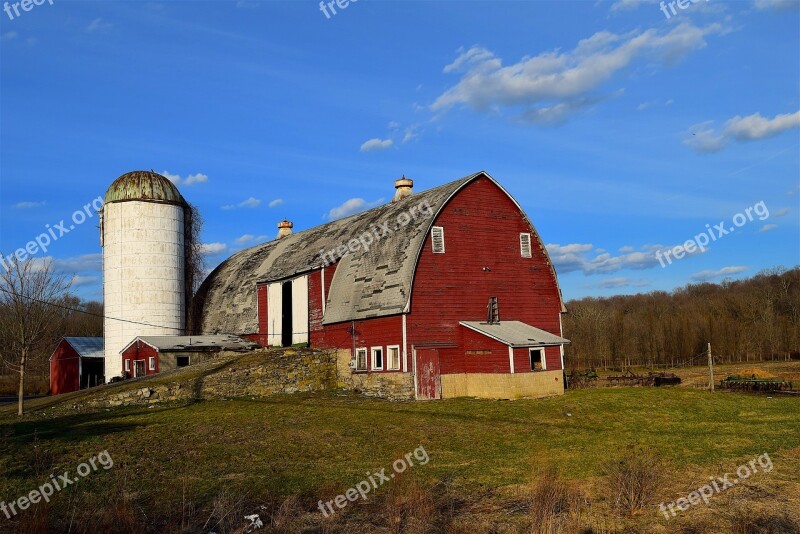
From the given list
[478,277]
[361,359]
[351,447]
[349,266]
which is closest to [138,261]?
[349,266]

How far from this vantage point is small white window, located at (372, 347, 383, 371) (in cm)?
3043

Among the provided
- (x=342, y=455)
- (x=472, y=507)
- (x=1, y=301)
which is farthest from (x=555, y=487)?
(x=1, y=301)

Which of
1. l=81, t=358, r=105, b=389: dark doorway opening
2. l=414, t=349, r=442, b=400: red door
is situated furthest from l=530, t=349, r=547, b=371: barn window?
l=81, t=358, r=105, b=389: dark doorway opening

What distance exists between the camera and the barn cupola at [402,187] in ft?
A: 128

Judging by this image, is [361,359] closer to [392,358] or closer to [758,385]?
[392,358]

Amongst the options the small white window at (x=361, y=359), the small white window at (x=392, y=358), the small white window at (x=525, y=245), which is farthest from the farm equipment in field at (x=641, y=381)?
the small white window at (x=361, y=359)

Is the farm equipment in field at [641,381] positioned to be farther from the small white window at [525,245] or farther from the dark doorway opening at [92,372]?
the dark doorway opening at [92,372]

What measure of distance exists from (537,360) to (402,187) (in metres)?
14.4

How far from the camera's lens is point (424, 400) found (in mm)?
27750

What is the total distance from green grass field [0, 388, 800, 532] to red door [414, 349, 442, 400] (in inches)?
56.8

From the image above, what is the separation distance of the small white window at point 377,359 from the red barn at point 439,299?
0.05 metres

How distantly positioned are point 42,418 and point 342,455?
1331 centimetres

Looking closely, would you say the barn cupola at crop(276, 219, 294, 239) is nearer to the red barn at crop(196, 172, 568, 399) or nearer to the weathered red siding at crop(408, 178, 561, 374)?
the red barn at crop(196, 172, 568, 399)

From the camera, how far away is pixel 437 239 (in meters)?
30.3
